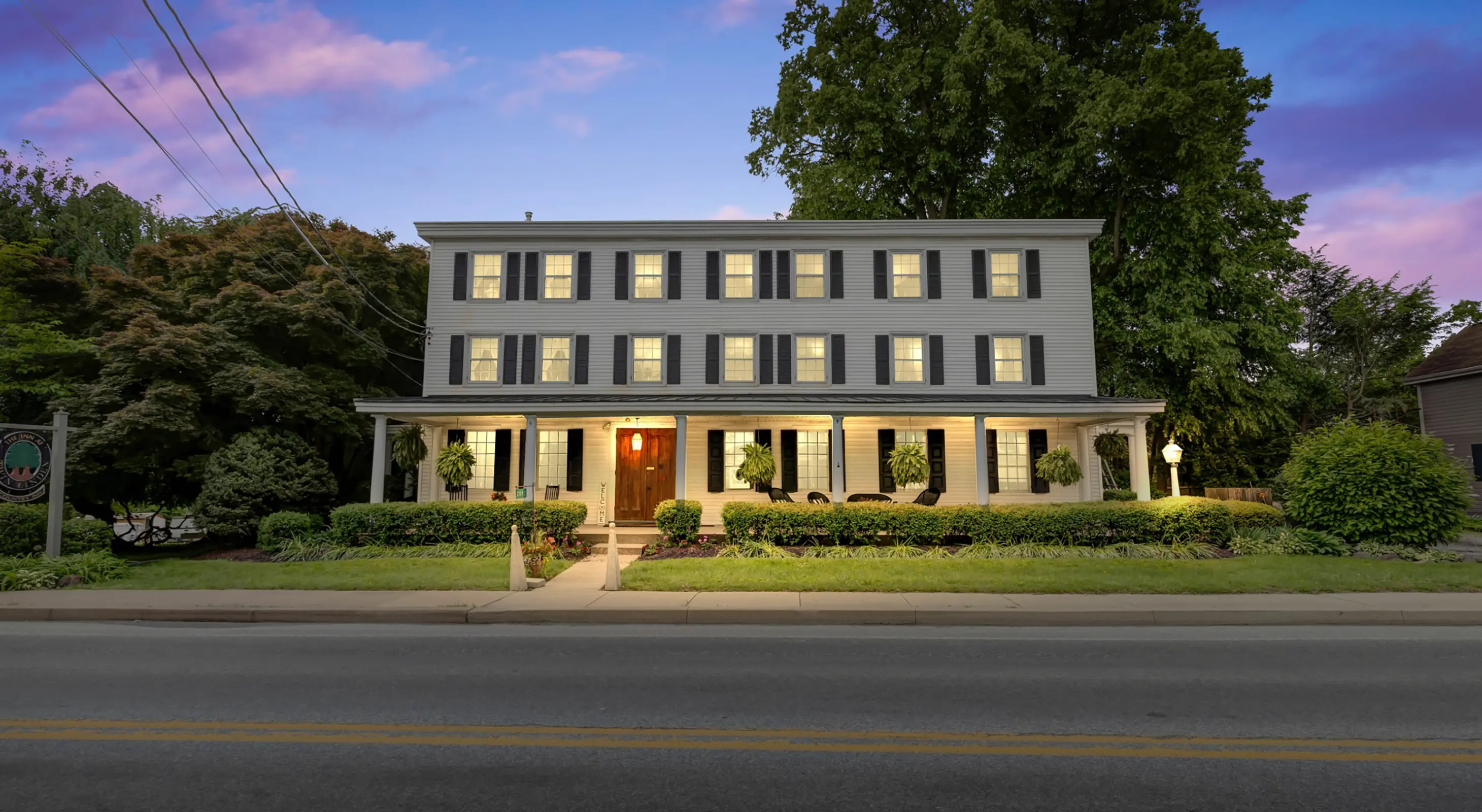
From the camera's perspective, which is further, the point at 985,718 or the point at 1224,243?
the point at 1224,243

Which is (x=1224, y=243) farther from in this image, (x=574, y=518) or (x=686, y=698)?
(x=686, y=698)

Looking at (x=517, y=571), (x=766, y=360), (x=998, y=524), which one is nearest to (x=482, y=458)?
(x=766, y=360)

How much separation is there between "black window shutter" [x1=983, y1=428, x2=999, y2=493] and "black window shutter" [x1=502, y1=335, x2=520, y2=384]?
12.9 meters

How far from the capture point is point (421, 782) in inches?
157

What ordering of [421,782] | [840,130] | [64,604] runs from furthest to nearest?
[840,130], [64,604], [421,782]

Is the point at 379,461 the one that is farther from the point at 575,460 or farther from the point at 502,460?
the point at 575,460

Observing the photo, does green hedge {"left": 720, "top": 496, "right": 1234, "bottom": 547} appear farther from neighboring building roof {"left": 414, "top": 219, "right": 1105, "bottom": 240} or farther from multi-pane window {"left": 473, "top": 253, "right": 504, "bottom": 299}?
multi-pane window {"left": 473, "top": 253, "right": 504, "bottom": 299}

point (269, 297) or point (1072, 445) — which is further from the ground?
point (269, 297)

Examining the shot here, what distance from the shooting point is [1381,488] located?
557 inches

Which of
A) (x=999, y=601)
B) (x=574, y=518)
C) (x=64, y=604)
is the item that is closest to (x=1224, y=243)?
(x=999, y=601)

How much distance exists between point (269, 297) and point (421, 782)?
63.3 ft

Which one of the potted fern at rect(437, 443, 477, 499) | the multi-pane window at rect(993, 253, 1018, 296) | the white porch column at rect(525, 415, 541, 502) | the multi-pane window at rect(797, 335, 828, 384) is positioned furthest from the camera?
the multi-pane window at rect(993, 253, 1018, 296)

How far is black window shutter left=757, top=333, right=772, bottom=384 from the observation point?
2016cm

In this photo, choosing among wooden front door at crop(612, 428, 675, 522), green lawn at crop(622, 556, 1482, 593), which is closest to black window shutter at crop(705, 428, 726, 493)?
wooden front door at crop(612, 428, 675, 522)
